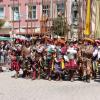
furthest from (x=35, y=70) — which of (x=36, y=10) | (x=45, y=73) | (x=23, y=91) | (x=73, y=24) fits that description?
(x=36, y=10)

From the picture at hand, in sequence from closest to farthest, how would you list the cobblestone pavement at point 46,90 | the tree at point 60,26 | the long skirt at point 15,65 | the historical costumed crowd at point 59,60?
1. the cobblestone pavement at point 46,90
2. the historical costumed crowd at point 59,60
3. the long skirt at point 15,65
4. the tree at point 60,26

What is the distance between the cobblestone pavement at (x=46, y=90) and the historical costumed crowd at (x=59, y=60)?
55 centimetres

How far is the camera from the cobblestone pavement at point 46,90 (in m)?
14.9

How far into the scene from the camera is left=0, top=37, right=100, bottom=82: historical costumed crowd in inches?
775

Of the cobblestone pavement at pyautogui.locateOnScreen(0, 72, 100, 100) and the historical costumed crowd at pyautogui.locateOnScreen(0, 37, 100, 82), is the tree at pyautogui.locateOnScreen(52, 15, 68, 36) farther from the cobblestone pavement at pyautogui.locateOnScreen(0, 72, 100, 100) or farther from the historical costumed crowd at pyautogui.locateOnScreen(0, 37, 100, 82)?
the cobblestone pavement at pyautogui.locateOnScreen(0, 72, 100, 100)

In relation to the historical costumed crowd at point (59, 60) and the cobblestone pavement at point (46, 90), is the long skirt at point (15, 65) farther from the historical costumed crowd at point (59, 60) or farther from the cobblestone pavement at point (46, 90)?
the cobblestone pavement at point (46, 90)

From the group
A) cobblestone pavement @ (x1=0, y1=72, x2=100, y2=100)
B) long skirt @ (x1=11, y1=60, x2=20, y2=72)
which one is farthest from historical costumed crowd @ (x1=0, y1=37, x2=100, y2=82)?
cobblestone pavement @ (x1=0, y1=72, x2=100, y2=100)

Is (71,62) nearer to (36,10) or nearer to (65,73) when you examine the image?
(65,73)

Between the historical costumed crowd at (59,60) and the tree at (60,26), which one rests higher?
the tree at (60,26)

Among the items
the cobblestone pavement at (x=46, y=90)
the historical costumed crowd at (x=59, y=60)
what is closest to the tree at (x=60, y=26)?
the historical costumed crowd at (x=59, y=60)

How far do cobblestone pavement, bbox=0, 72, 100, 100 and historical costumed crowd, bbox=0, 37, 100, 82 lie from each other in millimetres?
550

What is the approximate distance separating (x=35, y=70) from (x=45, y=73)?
0.43 meters

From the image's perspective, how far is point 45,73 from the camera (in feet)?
67.1

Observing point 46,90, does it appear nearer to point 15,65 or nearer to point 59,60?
point 59,60
